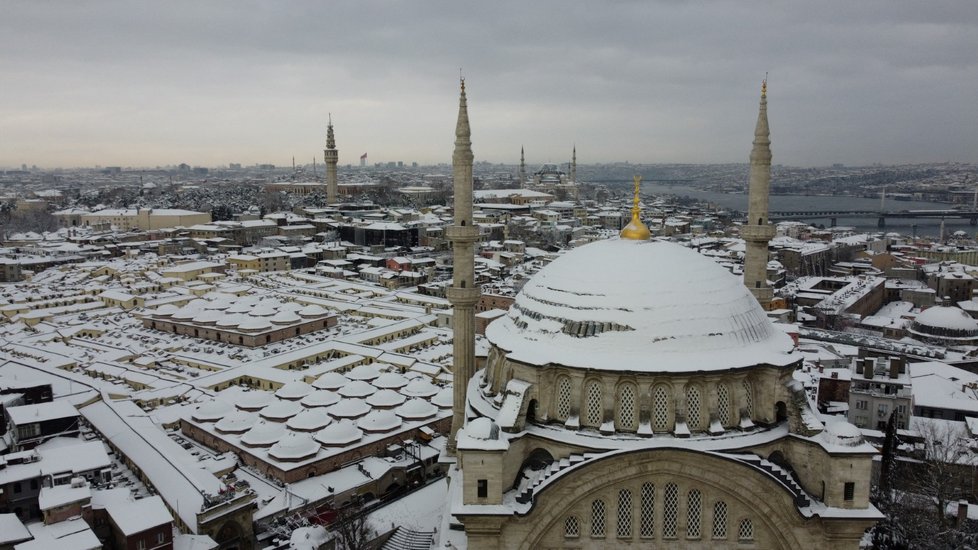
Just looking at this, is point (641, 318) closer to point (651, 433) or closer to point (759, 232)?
point (651, 433)

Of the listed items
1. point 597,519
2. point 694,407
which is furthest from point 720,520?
point 597,519

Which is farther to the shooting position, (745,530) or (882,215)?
(882,215)

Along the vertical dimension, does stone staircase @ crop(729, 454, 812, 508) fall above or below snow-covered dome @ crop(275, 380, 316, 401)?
above

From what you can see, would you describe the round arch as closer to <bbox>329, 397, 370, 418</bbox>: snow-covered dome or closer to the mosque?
the mosque

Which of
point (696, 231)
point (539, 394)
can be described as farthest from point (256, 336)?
point (696, 231)

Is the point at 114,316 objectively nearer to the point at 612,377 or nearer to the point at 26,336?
the point at 26,336

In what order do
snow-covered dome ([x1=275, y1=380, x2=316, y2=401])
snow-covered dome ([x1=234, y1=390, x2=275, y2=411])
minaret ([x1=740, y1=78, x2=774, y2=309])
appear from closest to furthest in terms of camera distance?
minaret ([x1=740, y1=78, x2=774, y2=309]), snow-covered dome ([x1=234, y1=390, x2=275, y2=411]), snow-covered dome ([x1=275, y1=380, x2=316, y2=401])

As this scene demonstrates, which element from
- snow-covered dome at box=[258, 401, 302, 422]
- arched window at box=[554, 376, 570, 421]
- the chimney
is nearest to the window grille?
arched window at box=[554, 376, 570, 421]
